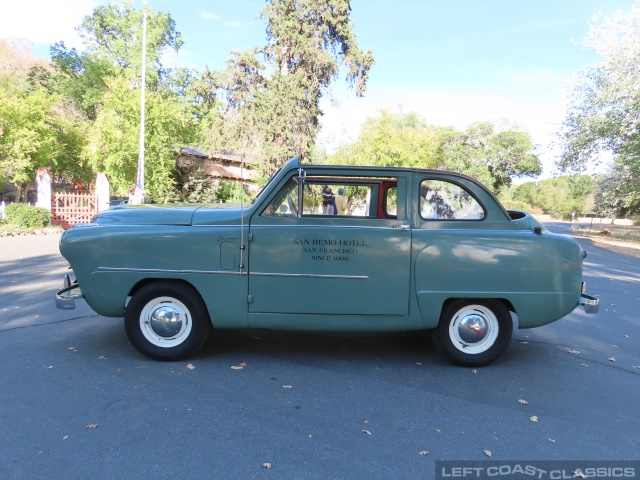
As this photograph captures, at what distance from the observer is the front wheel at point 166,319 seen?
438 cm

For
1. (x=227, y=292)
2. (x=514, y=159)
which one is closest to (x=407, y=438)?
(x=227, y=292)

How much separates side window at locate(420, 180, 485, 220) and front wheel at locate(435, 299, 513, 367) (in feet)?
2.81

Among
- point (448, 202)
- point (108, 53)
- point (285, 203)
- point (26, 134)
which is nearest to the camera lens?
point (285, 203)

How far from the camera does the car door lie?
432 cm

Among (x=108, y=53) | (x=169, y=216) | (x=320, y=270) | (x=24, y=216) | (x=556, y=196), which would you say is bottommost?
(x=320, y=270)

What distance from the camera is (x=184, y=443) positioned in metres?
3.01

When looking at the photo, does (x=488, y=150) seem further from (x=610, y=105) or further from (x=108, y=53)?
(x=108, y=53)

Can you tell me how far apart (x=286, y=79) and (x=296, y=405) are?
2538 centimetres

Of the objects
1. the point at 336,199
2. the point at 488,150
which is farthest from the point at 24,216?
the point at 488,150

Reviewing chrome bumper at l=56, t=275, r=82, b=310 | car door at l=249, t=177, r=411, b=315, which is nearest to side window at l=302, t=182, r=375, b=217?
car door at l=249, t=177, r=411, b=315

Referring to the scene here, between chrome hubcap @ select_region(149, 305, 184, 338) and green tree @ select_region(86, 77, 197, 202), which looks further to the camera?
green tree @ select_region(86, 77, 197, 202)

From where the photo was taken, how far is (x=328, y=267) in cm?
433

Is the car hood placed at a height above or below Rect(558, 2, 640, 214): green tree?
below

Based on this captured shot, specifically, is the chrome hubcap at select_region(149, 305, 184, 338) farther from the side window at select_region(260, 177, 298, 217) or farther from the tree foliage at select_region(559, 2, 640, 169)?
the tree foliage at select_region(559, 2, 640, 169)
